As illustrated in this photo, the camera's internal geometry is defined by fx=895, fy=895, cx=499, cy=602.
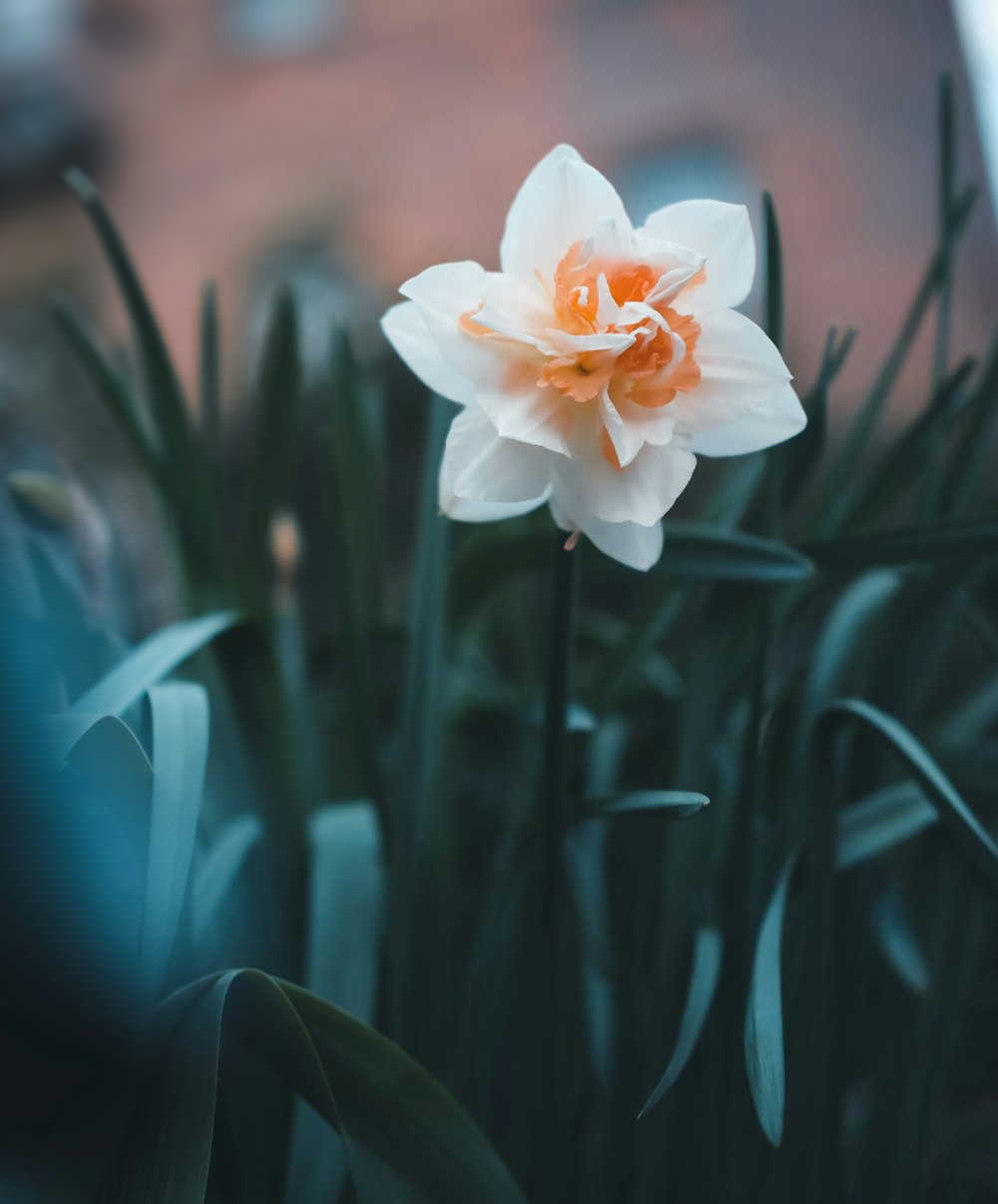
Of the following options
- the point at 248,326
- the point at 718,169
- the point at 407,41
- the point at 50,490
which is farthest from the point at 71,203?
the point at 50,490

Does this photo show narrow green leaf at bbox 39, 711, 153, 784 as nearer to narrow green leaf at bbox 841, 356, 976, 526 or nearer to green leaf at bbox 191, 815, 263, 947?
green leaf at bbox 191, 815, 263, 947

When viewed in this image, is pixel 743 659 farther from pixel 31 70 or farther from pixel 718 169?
pixel 31 70

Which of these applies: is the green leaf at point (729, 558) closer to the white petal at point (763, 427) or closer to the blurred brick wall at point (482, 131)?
the white petal at point (763, 427)

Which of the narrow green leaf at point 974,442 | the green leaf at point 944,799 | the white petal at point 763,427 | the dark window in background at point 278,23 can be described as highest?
the dark window in background at point 278,23

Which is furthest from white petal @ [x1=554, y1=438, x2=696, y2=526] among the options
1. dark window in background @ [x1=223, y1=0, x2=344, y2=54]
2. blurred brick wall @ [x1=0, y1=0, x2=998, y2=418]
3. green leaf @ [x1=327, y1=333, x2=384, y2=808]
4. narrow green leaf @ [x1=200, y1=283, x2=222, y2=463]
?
dark window in background @ [x1=223, y1=0, x2=344, y2=54]

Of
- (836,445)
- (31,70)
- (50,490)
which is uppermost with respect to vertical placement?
(31,70)

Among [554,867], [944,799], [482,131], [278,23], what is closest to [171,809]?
[554,867]

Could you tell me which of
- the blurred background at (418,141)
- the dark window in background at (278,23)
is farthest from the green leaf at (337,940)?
the dark window in background at (278,23)
